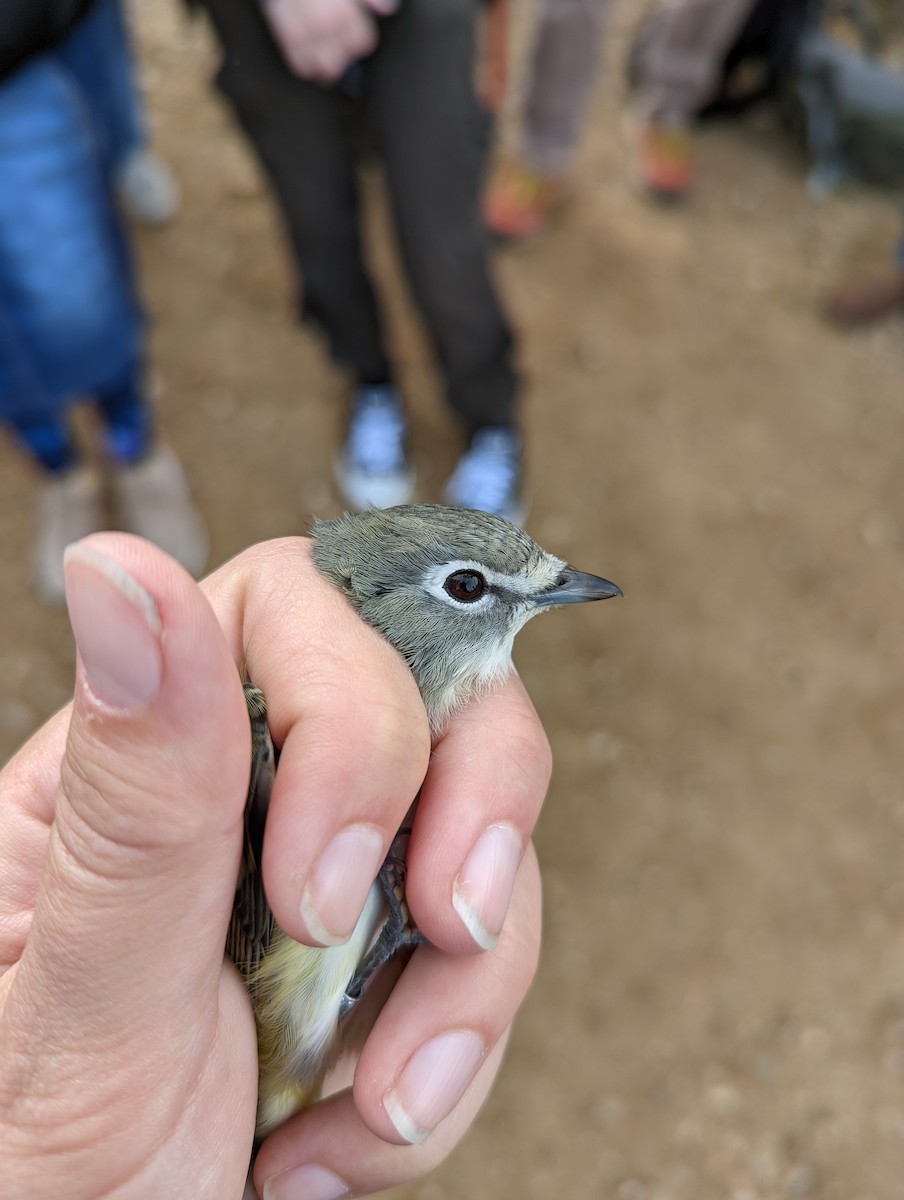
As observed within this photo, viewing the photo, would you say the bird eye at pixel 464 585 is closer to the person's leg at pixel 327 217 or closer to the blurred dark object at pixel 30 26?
the person's leg at pixel 327 217

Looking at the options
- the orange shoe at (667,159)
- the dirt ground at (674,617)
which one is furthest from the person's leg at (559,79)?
the orange shoe at (667,159)

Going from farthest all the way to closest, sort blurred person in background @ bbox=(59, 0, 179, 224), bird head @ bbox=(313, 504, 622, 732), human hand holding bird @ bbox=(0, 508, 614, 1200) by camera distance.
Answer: blurred person in background @ bbox=(59, 0, 179, 224)
bird head @ bbox=(313, 504, 622, 732)
human hand holding bird @ bbox=(0, 508, 614, 1200)

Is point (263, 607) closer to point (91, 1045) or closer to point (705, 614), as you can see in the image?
point (91, 1045)

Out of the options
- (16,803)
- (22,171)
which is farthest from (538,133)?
(16,803)

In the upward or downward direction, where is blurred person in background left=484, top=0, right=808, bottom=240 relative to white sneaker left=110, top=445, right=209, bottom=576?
upward

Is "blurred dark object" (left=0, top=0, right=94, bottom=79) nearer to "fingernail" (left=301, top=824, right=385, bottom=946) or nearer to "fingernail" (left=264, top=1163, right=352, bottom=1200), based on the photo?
"fingernail" (left=301, top=824, right=385, bottom=946)

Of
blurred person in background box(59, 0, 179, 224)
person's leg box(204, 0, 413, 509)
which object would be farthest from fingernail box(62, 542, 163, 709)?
blurred person in background box(59, 0, 179, 224)

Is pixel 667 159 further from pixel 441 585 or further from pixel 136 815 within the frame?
pixel 136 815
